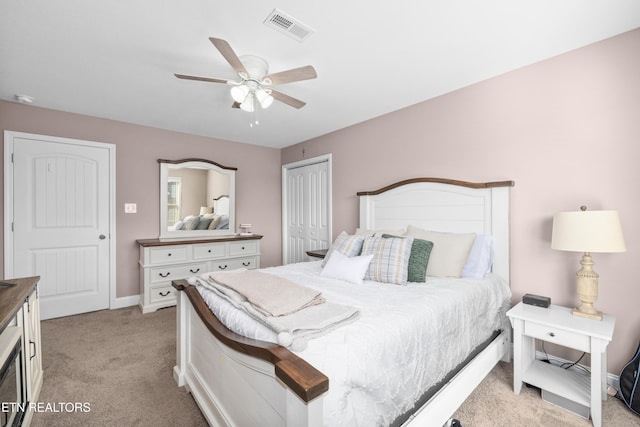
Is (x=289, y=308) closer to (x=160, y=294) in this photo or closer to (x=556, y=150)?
(x=556, y=150)

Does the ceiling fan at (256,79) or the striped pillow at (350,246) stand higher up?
the ceiling fan at (256,79)

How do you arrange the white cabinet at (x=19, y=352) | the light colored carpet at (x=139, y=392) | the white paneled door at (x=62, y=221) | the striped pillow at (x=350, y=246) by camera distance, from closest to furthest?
the white cabinet at (x=19, y=352), the light colored carpet at (x=139, y=392), the striped pillow at (x=350, y=246), the white paneled door at (x=62, y=221)

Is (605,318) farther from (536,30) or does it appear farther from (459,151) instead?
(536,30)

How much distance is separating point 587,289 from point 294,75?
2.34 meters

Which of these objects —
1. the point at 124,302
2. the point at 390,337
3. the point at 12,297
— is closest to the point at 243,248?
the point at 124,302

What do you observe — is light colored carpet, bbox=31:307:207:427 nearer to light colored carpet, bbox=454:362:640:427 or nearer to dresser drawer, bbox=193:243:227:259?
dresser drawer, bbox=193:243:227:259

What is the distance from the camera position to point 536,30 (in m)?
1.82

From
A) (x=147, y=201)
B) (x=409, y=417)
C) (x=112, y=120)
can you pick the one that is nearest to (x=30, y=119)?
(x=112, y=120)

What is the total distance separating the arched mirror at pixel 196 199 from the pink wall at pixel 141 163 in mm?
115

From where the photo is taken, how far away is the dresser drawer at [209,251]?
3.73 m

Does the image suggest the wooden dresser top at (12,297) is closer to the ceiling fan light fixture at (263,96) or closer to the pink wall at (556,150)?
the ceiling fan light fixture at (263,96)

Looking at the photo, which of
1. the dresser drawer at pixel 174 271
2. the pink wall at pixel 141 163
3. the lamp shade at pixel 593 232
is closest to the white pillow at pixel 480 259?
the lamp shade at pixel 593 232

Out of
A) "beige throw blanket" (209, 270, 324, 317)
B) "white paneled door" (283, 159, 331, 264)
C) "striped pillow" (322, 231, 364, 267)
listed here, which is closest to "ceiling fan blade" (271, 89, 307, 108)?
"striped pillow" (322, 231, 364, 267)

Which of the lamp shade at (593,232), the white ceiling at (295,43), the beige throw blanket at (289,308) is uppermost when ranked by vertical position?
the white ceiling at (295,43)
